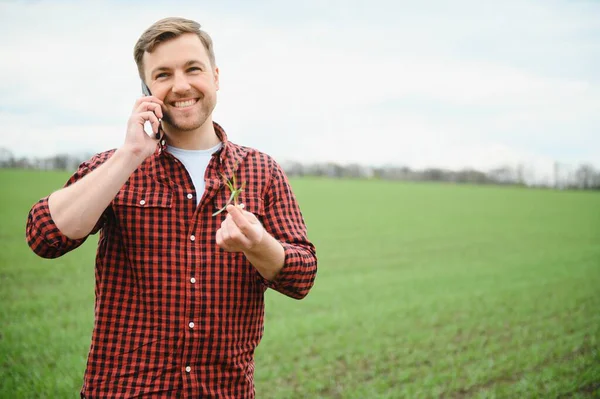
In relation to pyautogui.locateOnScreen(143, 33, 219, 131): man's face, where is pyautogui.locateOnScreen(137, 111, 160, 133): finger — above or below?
below

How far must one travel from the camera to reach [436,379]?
673 cm

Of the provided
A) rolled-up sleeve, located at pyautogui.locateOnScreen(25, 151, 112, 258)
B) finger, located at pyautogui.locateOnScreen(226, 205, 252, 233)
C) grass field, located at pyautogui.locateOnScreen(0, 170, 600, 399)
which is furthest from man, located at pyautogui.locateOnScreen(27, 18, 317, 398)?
grass field, located at pyautogui.locateOnScreen(0, 170, 600, 399)

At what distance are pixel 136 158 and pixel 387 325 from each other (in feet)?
26.3

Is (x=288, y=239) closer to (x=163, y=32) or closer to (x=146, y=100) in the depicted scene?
(x=146, y=100)

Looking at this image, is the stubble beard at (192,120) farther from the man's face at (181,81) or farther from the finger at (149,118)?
the finger at (149,118)

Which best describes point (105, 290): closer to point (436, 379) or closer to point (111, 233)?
point (111, 233)

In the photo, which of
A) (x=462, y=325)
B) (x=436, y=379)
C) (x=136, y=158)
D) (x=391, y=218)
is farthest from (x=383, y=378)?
(x=391, y=218)

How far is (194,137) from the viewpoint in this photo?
2.27 m

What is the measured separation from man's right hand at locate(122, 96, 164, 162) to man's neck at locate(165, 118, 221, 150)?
18cm

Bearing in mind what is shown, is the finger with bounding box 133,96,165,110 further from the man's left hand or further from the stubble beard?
the man's left hand

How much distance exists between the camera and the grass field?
655 cm

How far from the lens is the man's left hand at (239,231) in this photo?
1.73 metres

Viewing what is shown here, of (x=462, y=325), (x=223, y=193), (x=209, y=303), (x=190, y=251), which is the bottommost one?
(x=462, y=325)

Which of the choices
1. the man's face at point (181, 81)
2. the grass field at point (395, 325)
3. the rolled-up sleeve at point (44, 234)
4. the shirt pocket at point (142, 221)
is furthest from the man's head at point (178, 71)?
the grass field at point (395, 325)
